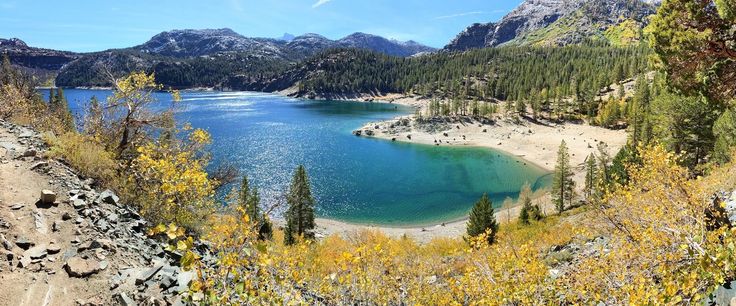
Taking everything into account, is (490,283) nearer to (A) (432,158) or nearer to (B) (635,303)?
(B) (635,303)

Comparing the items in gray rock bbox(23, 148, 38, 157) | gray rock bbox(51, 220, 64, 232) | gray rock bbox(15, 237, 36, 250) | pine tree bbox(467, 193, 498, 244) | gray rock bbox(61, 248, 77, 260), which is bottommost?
pine tree bbox(467, 193, 498, 244)

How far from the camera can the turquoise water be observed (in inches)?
2371

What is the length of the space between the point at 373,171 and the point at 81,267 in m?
70.9

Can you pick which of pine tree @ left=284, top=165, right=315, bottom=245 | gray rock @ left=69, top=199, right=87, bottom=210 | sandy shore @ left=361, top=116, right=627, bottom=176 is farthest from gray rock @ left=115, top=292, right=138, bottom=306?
sandy shore @ left=361, top=116, right=627, bottom=176

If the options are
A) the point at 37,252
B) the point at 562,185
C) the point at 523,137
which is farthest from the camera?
the point at 523,137

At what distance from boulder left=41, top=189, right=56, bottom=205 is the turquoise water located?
3162 cm

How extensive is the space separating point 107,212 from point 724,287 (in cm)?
1462

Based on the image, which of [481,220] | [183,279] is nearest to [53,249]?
[183,279]

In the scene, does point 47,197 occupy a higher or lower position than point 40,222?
higher

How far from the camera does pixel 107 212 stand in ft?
37.2

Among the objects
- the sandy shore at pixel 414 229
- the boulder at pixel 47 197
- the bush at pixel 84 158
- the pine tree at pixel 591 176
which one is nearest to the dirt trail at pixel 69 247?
the boulder at pixel 47 197

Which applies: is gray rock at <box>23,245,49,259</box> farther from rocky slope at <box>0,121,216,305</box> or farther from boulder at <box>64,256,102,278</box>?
boulder at <box>64,256,102,278</box>

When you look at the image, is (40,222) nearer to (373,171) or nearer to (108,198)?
(108,198)

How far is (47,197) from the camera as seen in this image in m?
10.8
